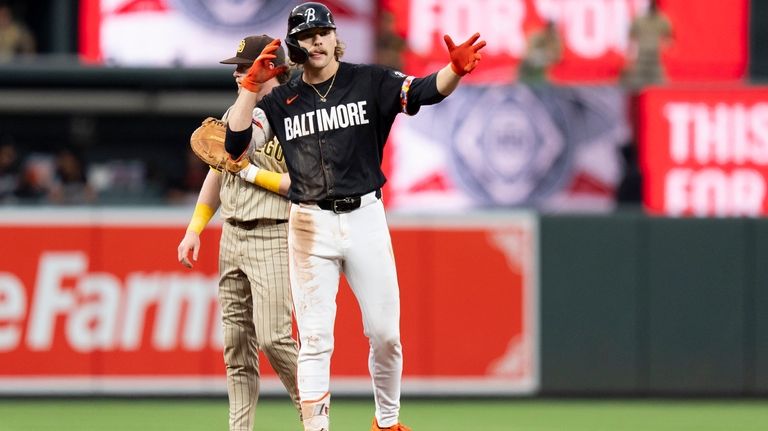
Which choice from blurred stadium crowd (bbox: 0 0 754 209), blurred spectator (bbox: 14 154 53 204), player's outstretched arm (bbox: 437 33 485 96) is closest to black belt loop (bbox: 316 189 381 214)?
player's outstretched arm (bbox: 437 33 485 96)

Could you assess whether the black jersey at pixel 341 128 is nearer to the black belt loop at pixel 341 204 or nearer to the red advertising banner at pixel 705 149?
the black belt loop at pixel 341 204

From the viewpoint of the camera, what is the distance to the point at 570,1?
14.3m

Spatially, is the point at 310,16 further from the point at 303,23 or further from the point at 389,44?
the point at 389,44

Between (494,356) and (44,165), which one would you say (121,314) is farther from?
(44,165)

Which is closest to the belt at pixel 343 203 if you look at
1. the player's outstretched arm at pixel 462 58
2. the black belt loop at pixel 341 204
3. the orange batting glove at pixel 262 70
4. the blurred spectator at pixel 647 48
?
the black belt loop at pixel 341 204

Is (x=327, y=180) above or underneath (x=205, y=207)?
above

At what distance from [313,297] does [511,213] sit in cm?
408

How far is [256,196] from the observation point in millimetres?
7441

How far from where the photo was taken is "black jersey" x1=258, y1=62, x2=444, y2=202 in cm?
702

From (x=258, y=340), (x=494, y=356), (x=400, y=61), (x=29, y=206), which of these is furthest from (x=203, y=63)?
(x=258, y=340)

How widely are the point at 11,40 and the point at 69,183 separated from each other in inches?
58.1

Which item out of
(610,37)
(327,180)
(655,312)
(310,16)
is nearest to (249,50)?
(310,16)

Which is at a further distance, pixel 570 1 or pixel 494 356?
pixel 570 1

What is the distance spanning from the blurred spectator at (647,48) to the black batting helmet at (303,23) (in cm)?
715
